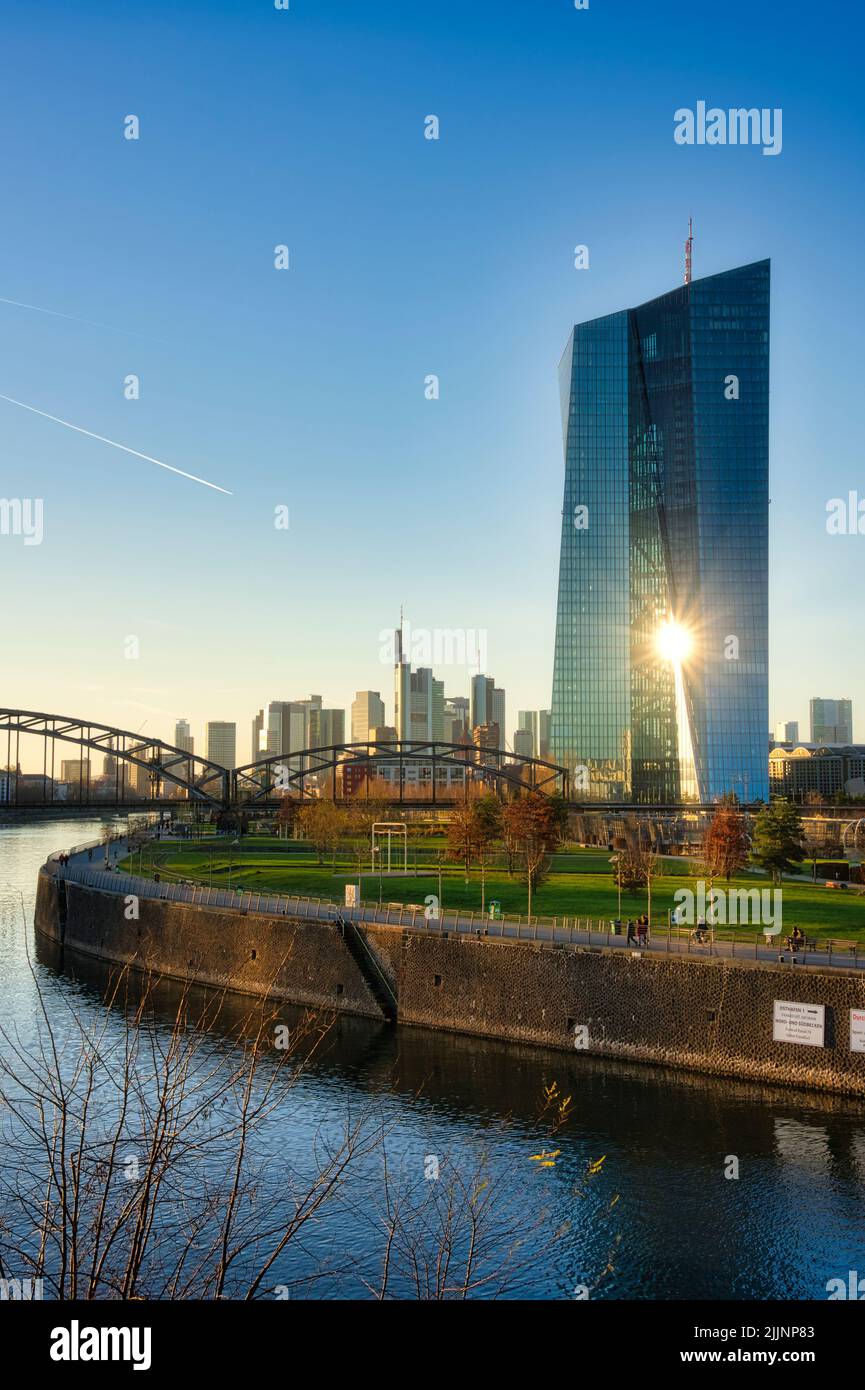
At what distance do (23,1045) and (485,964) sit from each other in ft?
63.4

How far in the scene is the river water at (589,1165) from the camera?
1033 inches

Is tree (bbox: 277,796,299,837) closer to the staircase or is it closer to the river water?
the staircase

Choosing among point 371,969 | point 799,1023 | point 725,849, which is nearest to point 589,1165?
point 799,1023

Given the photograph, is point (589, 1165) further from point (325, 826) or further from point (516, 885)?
point (325, 826)

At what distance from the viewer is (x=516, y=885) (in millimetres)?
75125

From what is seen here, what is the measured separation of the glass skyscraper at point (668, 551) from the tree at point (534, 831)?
90.1 metres

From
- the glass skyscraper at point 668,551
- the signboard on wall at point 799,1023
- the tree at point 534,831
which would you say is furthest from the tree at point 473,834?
the glass skyscraper at point 668,551

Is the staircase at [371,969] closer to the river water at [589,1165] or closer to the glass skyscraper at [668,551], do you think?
Result: the river water at [589,1165]

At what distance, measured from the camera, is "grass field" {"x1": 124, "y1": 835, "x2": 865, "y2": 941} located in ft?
194

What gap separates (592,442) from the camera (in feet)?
596
